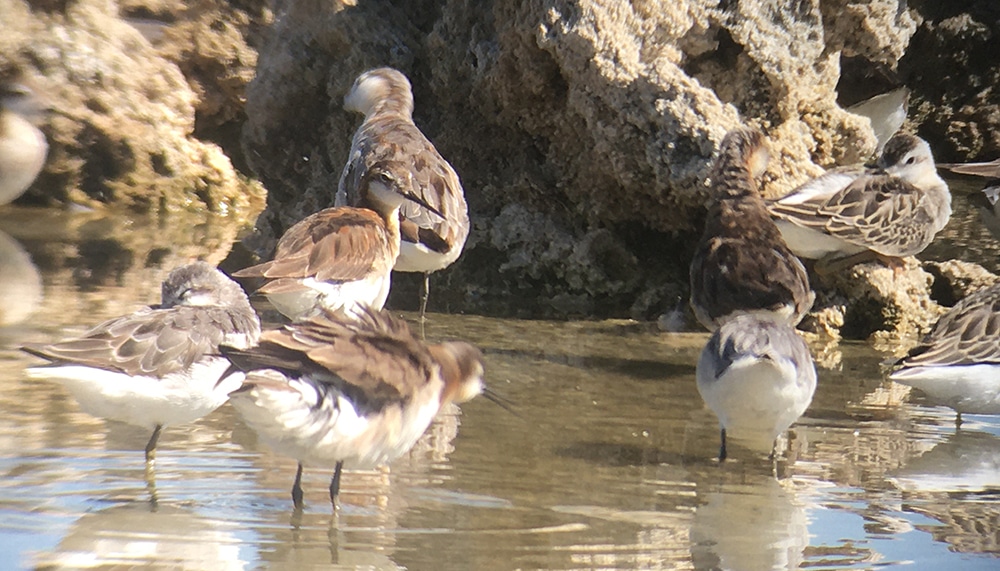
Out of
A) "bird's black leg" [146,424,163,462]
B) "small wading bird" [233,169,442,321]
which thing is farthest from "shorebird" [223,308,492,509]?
"small wading bird" [233,169,442,321]

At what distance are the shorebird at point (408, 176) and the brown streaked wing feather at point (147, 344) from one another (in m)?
2.71

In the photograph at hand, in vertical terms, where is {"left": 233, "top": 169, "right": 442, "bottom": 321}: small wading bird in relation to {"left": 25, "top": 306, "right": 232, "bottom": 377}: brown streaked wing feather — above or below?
above

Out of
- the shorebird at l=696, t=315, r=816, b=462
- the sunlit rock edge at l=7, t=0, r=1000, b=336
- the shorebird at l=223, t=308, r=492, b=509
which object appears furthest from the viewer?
the sunlit rock edge at l=7, t=0, r=1000, b=336

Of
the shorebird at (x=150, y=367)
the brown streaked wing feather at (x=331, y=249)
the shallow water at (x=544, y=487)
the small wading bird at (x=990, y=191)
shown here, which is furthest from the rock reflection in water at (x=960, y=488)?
the small wading bird at (x=990, y=191)

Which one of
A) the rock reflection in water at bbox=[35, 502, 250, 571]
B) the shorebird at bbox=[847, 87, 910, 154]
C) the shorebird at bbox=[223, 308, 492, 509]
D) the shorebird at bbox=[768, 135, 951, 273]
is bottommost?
the rock reflection in water at bbox=[35, 502, 250, 571]

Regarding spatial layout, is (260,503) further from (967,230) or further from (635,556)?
(967,230)

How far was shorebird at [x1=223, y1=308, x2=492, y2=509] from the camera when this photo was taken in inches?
198

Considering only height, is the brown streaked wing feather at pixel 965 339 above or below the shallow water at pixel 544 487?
above

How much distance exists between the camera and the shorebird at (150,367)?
5496 mm

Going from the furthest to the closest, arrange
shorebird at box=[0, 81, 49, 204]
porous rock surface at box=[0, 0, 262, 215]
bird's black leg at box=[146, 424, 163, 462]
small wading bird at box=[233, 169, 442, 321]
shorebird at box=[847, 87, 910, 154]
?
1. porous rock surface at box=[0, 0, 262, 215]
2. shorebird at box=[0, 81, 49, 204]
3. shorebird at box=[847, 87, 910, 154]
4. small wading bird at box=[233, 169, 442, 321]
5. bird's black leg at box=[146, 424, 163, 462]

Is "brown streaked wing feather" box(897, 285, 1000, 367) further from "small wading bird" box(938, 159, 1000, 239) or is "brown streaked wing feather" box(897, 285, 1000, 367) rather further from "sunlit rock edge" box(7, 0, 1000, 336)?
"small wading bird" box(938, 159, 1000, 239)

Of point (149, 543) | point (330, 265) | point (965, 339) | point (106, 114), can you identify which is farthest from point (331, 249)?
point (106, 114)

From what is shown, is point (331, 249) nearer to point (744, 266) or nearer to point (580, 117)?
point (744, 266)

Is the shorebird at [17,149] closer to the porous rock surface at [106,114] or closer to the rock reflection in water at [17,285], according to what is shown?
the rock reflection in water at [17,285]
